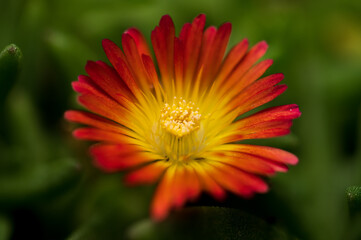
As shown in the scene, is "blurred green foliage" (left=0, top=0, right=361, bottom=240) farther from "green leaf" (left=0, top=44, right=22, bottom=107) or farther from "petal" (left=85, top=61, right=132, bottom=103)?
"petal" (left=85, top=61, right=132, bottom=103)

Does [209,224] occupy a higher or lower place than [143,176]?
lower

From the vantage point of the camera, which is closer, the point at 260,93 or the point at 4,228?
the point at 260,93

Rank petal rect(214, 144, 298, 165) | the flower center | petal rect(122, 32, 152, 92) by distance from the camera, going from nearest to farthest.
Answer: petal rect(214, 144, 298, 165), petal rect(122, 32, 152, 92), the flower center

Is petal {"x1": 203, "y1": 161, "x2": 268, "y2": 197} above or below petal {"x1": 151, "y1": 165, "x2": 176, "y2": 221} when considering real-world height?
below

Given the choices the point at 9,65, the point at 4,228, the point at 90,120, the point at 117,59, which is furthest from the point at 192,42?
the point at 4,228

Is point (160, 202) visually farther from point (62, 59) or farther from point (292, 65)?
point (292, 65)

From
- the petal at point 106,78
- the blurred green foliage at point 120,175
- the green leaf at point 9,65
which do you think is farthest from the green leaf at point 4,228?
the petal at point 106,78

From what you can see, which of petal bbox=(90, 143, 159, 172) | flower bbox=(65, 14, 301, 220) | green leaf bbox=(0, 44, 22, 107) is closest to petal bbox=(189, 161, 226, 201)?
flower bbox=(65, 14, 301, 220)

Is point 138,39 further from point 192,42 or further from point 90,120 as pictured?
point 90,120

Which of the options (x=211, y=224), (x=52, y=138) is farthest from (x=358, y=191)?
(x=52, y=138)

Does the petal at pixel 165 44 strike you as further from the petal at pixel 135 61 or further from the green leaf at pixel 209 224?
the green leaf at pixel 209 224
